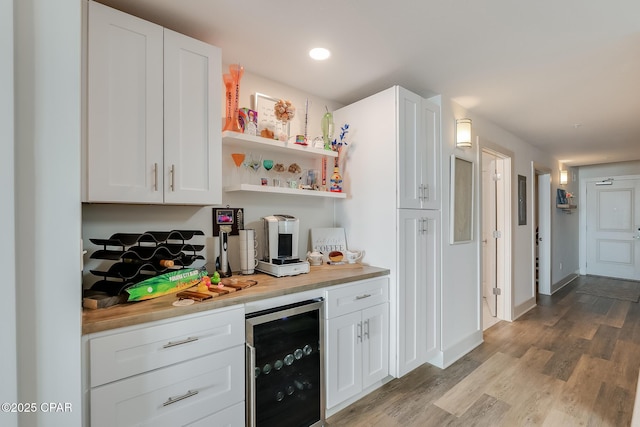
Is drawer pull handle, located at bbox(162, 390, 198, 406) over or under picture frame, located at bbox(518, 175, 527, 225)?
under

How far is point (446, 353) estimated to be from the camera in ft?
8.64

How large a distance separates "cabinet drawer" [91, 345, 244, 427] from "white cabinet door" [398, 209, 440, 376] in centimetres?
129

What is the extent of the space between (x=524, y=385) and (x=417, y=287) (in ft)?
3.64

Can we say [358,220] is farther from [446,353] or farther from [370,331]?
[446,353]

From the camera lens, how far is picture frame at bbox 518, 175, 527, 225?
4.00 metres

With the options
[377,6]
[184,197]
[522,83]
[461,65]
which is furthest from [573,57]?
[184,197]

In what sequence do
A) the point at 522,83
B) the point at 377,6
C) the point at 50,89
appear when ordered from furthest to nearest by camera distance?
the point at 522,83 < the point at 377,6 < the point at 50,89

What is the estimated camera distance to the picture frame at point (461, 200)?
8.89 feet

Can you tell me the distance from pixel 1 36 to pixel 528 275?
17.4 feet

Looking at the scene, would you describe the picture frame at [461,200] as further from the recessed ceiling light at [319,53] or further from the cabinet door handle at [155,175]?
the cabinet door handle at [155,175]

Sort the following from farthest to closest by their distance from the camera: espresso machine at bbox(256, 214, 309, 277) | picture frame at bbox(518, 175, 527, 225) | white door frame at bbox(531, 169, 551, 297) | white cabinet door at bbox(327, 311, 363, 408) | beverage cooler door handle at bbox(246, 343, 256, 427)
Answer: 1. white door frame at bbox(531, 169, 551, 297)
2. picture frame at bbox(518, 175, 527, 225)
3. espresso machine at bbox(256, 214, 309, 277)
4. white cabinet door at bbox(327, 311, 363, 408)
5. beverage cooler door handle at bbox(246, 343, 256, 427)

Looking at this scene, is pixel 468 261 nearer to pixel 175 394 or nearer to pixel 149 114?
pixel 175 394

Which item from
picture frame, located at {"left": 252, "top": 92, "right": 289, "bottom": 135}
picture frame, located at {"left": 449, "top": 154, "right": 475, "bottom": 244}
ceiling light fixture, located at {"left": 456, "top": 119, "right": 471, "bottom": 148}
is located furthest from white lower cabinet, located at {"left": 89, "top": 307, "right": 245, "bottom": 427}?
ceiling light fixture, located at {"left": 456, "top": 119, "right": 471, "bottom": 148}

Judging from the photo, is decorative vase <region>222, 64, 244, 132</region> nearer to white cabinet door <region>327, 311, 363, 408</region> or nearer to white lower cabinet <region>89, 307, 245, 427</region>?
white lower cabinet <region>89, 307, 245, 427</region>
